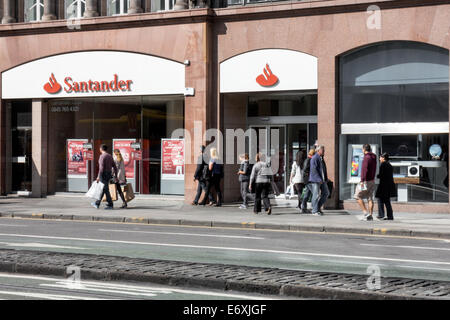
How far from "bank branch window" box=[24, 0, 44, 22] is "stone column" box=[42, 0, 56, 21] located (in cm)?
55

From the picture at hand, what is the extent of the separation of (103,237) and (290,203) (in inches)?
383

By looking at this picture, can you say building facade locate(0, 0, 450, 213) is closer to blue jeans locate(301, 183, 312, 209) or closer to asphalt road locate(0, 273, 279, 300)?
blue jeans locate(301, 183, 312, 209)

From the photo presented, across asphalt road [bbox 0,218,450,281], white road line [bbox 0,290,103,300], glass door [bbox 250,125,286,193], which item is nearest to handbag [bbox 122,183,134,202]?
glass door [bbox 250,125,286,193]

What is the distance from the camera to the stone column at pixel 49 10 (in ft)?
85.2

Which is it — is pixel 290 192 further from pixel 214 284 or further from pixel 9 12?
pixel 214 284

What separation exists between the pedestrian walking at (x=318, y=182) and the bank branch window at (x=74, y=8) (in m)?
10.2

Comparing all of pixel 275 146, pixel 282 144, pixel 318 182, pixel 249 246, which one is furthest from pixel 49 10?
pixel 249 246

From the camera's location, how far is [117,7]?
25.4 meters

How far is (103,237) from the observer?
14.3 metres

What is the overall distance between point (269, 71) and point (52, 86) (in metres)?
7.78

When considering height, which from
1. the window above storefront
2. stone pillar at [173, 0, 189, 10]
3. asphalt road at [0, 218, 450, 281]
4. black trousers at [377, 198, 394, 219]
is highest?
stone pillar at [173, 0, 189, 10]

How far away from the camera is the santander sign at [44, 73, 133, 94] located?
81.2 feet

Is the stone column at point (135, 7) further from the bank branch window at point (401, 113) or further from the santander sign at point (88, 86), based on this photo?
the bank branch window at point (401, 113)
